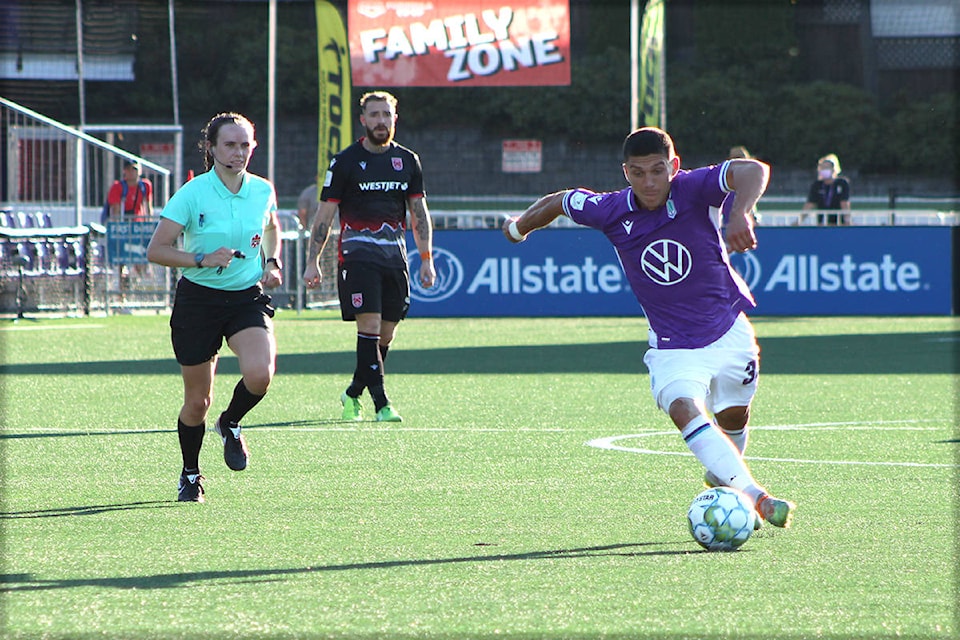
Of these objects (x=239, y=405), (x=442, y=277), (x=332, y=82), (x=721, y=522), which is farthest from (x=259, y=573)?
(x=332, y=82)

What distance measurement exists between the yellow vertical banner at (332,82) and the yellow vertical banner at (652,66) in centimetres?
447

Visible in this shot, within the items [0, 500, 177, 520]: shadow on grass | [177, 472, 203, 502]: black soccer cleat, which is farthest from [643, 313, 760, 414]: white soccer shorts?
[0, 500, 177, 520]: shadow on grass

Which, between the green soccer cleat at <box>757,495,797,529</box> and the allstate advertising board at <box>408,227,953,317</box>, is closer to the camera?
the green soccer cleat at <box>757,495,797,529</box>

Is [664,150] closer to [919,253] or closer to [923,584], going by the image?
[923,584]

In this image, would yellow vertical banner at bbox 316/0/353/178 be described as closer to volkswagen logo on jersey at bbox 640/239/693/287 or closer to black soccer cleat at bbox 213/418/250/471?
black soccer cleat at bbox 213/418/250/471

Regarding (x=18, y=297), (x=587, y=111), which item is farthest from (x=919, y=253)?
(x=587, y=111)

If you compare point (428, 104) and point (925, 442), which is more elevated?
point (428, 104)

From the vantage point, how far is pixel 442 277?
24.1 meters

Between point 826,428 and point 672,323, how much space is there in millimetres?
3977

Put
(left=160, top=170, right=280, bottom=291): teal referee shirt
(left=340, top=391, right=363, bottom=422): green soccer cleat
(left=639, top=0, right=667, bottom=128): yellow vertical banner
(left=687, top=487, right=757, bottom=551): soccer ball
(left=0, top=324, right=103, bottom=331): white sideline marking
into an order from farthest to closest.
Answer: (left=639, top=0, right=667, bottom=128): yellow vertical banner < (left=0, top=324, right=103, bottom=331): white sideline marking < (left=340, top=391, right=363, bottom=422): green soccer cleat < (left=160, top=170, right=280, bottom=291): teal referee shirt < (left=687, top=487, right=757, bottom=551): soccer ball

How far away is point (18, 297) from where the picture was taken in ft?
77.8

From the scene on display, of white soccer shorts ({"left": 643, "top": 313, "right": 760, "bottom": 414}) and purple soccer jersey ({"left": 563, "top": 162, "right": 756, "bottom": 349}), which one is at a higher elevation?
purple soccer jersey ({"left": 563, "top": 162, "right": 756, "bottom": 349})

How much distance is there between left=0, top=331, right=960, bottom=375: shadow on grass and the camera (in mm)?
15688

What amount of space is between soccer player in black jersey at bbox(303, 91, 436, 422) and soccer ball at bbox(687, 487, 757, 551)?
5.02 meters
